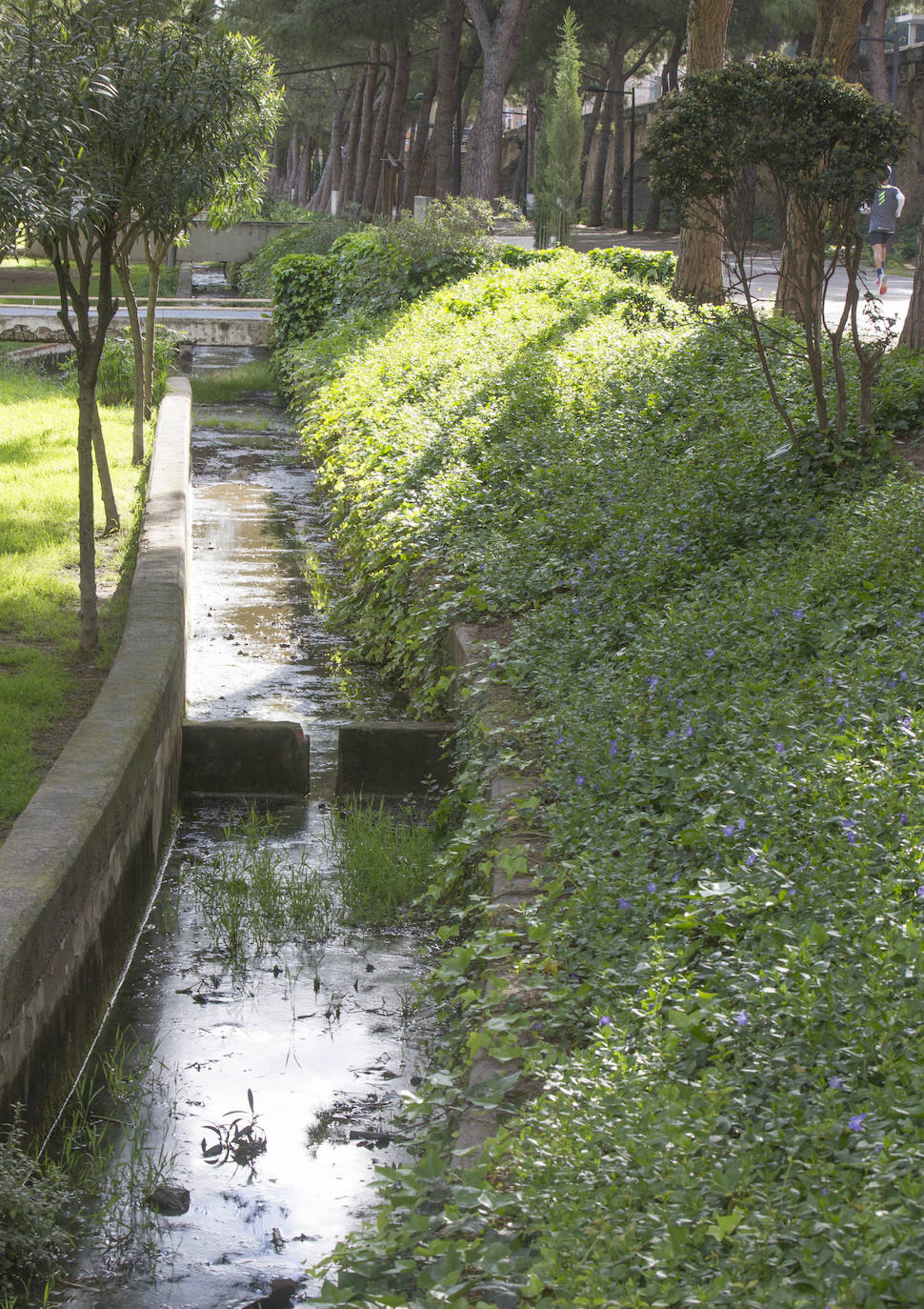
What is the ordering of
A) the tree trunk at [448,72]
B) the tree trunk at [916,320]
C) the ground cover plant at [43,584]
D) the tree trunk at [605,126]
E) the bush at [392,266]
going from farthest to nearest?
the tree trunk at [605,126]
the tree trunk at [448,72]
the bush at [392,266]
the tree trunk at [916,320]
the ground cover plant at [43,584]

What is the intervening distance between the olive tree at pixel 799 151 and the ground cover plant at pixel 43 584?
13.3ft

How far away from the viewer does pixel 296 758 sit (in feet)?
21.7

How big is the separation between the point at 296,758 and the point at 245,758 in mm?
256

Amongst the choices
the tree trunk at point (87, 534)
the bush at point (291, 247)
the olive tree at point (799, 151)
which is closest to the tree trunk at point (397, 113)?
the bush at point (291, 247)

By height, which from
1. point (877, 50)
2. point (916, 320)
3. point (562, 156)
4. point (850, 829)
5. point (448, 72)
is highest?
point (877, 50)

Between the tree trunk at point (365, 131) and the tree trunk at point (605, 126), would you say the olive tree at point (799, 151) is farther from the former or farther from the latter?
the tree trunk at point (365, 131)

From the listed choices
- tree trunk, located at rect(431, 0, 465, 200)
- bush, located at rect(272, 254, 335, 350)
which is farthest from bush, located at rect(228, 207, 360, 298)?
bush, located at rect(272, 254, 335, 350)

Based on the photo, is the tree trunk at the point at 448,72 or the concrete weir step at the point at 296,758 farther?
the tree trunk at the point at 448,72

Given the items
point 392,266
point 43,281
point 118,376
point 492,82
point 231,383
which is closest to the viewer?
point 118,376

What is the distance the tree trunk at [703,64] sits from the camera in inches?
547

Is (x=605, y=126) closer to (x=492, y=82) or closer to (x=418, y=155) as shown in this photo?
(x=418, y=155)

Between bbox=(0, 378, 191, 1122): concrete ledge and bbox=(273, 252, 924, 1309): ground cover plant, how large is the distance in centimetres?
114

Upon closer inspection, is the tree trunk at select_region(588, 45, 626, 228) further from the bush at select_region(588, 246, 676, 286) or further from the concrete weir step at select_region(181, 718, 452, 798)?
the concrete weir step at select_region(181, 718, 452, 798)

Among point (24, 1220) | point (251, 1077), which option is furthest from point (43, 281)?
point (24, 1220)
